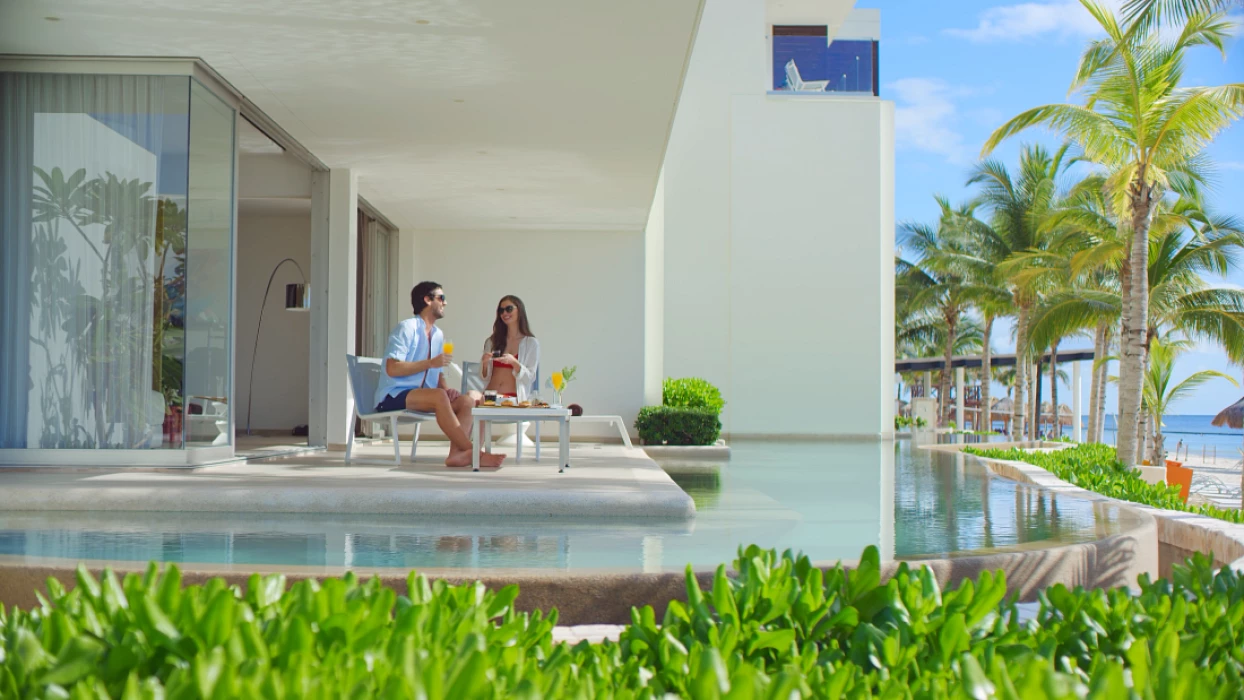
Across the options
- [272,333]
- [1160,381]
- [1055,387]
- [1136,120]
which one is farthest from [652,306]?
[1055,387]

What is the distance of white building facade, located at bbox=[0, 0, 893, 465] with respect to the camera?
6969 millimetres

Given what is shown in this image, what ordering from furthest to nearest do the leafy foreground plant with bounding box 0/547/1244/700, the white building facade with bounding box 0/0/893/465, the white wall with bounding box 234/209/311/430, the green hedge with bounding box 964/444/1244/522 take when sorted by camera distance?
1. the white wall with bounding box 234/209/311/430
2. the green hedge with bounding box 964/444/1244/522
3. the white building facade with bounding box 0/0/893/465
4. the leafy foreground plant with bounding box 0/547/1244/700

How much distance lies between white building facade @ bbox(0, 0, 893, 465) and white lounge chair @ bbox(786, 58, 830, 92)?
0.28 ft

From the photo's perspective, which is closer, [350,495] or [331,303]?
[350,495]

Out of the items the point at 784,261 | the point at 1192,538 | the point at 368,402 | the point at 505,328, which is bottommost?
the point at 1192,538

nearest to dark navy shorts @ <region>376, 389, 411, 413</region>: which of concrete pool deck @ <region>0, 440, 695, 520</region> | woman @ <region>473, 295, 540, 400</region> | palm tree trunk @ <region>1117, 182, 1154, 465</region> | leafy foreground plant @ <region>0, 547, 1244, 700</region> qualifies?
concrete pool deck @ <region>0, 440, 695, 520</region>

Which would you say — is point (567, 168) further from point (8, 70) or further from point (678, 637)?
point (678, 637)

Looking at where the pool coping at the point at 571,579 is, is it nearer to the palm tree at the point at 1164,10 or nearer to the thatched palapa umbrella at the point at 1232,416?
the palm tree at the point at 1164,10

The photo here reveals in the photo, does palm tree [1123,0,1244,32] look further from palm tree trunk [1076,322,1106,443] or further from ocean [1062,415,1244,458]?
ocean [1062,415,1244,458]

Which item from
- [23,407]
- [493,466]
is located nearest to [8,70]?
[23,407]

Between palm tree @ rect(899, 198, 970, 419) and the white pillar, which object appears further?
palm tree @ rect(899, 198, 970, 419)

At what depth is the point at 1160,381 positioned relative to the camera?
2156cm

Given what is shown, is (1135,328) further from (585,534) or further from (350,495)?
(350,495)

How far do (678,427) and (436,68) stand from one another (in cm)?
640
